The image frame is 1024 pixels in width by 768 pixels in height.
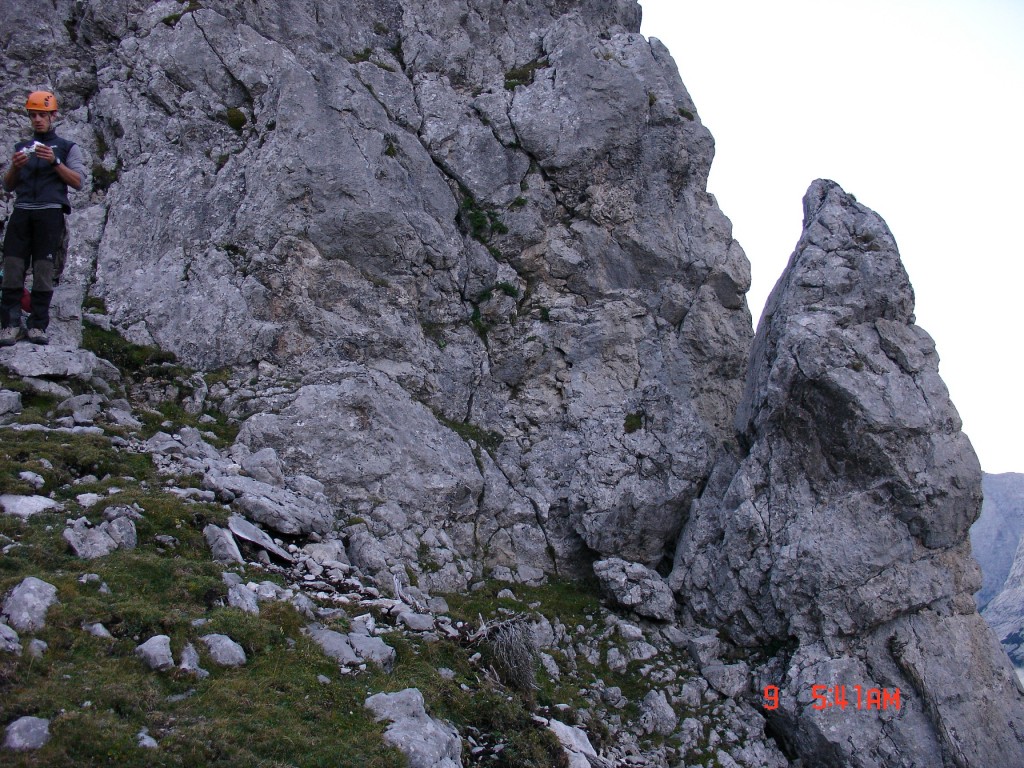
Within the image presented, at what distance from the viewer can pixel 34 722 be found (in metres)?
7.16

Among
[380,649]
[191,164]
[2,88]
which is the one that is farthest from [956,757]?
[2,88]

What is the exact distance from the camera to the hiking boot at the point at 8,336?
15438 mm

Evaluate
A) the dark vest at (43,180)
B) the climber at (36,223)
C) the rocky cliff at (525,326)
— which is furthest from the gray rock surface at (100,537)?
the dark vest at (43,180)

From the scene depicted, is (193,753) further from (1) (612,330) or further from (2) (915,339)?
(2) (915,339)

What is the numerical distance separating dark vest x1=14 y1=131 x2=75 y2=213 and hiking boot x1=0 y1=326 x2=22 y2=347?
2657mm

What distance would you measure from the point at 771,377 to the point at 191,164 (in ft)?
56.5

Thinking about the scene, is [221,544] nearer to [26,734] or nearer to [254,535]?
[254,535]

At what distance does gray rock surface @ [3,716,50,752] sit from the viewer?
22.7ft

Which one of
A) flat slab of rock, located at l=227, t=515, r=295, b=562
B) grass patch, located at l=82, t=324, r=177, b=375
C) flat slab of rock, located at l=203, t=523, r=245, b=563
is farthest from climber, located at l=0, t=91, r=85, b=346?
flat slab of rock, located at l=203, t=523, r=245, b=563

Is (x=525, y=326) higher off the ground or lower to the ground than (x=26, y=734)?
higher

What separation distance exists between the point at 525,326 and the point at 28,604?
1576 centimetres

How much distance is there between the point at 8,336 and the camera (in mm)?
15484

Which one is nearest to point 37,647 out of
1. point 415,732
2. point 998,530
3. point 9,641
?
point 9,641
